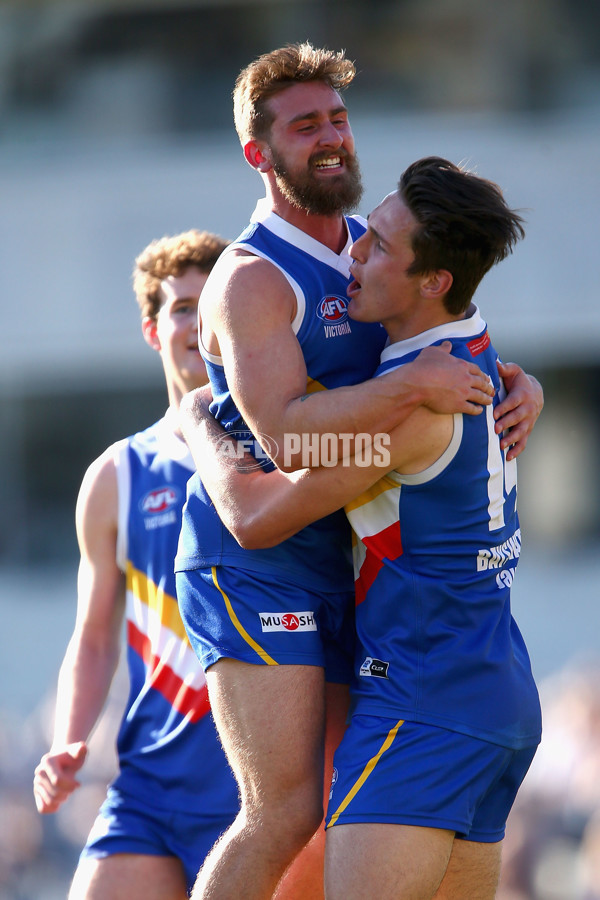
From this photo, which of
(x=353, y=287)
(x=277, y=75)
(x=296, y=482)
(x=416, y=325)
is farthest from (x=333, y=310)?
(x=277, y=75)

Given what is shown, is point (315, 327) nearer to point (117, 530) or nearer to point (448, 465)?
point (448, 465)

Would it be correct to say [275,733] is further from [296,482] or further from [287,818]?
[296,482]

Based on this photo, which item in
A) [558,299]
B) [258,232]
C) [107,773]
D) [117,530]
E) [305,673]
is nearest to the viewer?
[305,673]

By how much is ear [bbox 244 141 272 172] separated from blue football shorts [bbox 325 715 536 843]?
1606 millimetres

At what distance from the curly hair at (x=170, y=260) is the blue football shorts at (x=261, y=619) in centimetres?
155

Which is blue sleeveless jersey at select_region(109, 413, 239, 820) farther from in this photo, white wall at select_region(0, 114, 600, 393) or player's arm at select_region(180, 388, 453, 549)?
white wall at select_region(0, 114, 600, 393)

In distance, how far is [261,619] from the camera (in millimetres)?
3061

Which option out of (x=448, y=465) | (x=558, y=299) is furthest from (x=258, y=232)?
(x=558, y=299)

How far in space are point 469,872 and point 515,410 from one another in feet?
4.00

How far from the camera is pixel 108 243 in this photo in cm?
1109

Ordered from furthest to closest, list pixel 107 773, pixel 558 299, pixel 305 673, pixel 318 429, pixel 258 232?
pixel 558 299, pixel 107 773, pixel 258 232, pixel 305 673, pixel 318 429

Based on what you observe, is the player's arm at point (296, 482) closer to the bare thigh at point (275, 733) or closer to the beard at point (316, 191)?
the bare thigh at point (275, 733)

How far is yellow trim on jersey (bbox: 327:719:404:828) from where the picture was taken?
2895 mm

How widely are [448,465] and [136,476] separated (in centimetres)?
148
